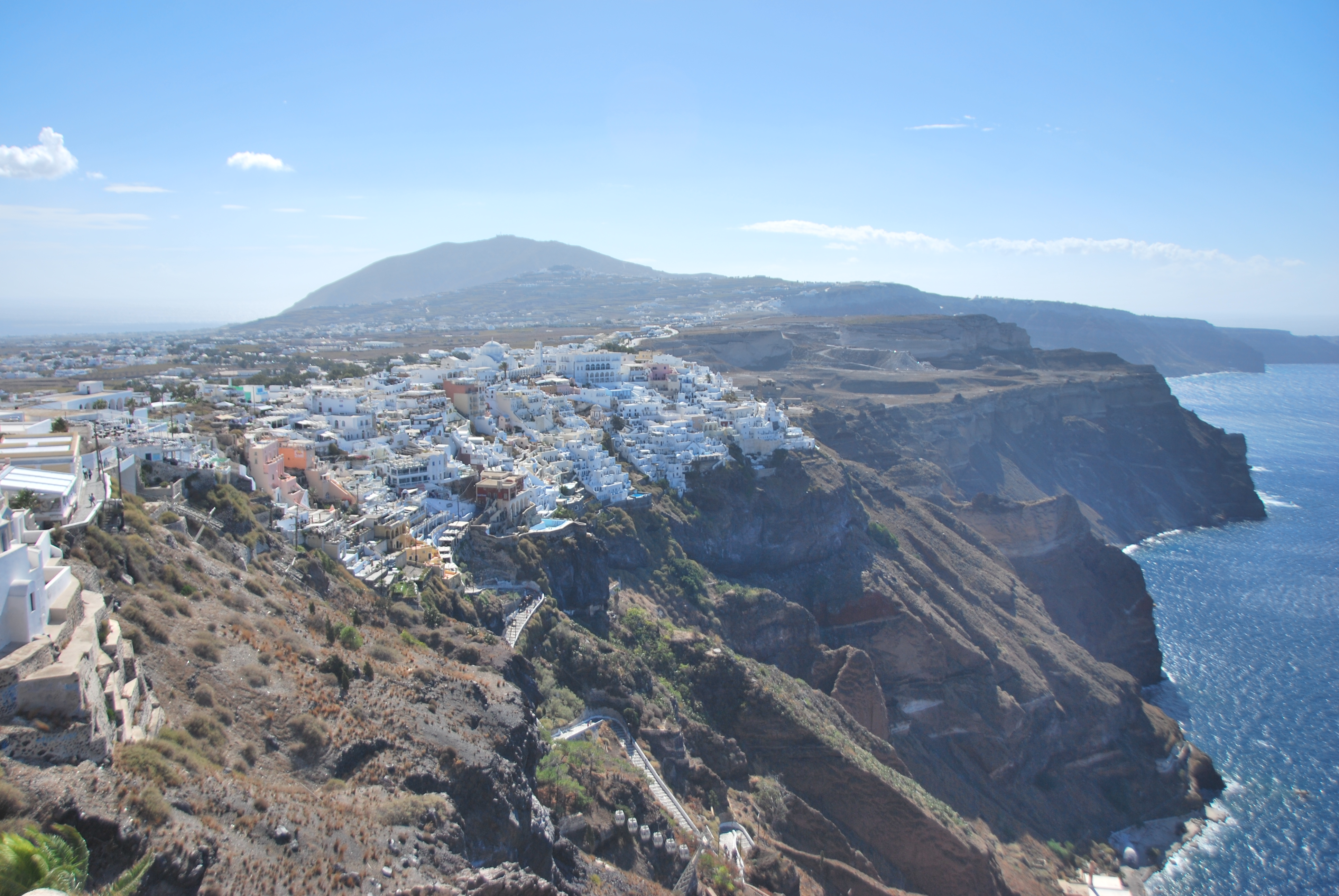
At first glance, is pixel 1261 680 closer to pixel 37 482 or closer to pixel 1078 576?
pixel 1078 576

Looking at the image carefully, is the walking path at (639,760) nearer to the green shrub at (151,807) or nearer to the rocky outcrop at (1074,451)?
the green shrub at (151,807)

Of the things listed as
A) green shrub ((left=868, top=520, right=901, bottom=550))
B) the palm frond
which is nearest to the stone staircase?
the palm frond

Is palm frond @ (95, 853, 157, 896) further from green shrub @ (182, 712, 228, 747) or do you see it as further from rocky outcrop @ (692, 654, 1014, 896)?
rocky outcrop @ (692, 654, 1014, 896)

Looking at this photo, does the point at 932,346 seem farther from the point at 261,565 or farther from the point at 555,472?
the point at 261,565

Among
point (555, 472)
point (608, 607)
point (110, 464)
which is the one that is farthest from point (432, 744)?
point (555, 472)

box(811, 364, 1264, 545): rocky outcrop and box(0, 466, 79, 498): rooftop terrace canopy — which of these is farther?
box(811, 364, 1264, 545): rocky outcrop

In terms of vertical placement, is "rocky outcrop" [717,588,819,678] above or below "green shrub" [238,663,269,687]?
below

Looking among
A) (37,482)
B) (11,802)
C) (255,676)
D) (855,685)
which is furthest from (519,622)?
(11,802)
